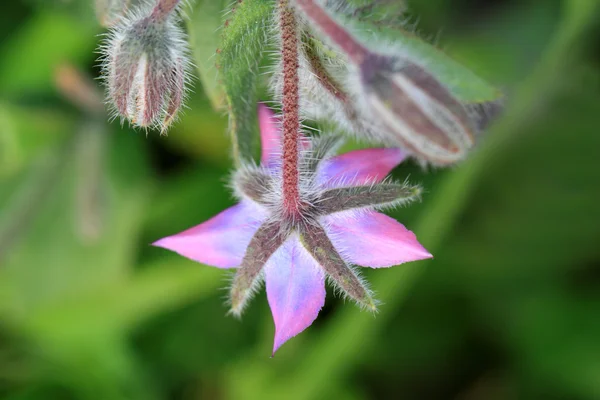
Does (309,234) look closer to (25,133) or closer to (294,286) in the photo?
(294,286)

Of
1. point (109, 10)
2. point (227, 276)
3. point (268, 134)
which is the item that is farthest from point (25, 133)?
point (268, 134)

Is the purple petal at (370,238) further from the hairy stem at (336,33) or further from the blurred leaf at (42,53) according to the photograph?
the blurred leaf at (42,53)

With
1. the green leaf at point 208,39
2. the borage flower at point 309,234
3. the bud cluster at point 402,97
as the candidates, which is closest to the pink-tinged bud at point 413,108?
the bud cluster at point 402,97

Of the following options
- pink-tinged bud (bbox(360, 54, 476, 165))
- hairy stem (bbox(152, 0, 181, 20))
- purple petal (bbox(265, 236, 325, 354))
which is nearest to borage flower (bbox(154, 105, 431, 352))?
purple petal (bbox(265, 236, 325, 354))

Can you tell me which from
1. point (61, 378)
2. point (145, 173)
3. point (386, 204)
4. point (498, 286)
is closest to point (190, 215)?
point (145, 173)

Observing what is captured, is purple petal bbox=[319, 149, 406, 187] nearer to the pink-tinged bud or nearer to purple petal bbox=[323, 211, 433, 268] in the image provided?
purple petal bbox=[323, 211, 433, 268]

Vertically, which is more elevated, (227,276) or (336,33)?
(336,33)
